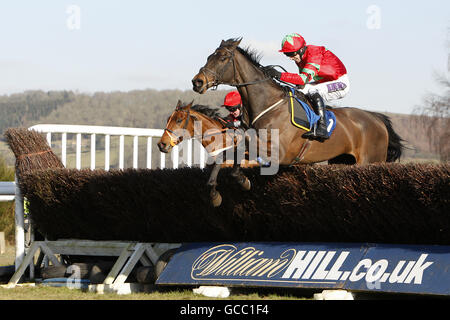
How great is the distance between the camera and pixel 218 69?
6.91 meters

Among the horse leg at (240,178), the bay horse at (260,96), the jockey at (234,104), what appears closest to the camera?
the horse leg at (240,178)

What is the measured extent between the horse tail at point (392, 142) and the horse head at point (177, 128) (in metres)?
2.37

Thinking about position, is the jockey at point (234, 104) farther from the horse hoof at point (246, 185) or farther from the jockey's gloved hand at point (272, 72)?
the horse hoof at point (246, 185)

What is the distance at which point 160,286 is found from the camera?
7.33 m

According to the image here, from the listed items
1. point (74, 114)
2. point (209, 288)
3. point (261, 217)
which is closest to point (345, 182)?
point (261, 217)

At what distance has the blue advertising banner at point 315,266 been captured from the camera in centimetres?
557

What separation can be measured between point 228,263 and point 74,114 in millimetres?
68497

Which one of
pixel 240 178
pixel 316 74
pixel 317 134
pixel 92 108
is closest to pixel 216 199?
pixel 240 178

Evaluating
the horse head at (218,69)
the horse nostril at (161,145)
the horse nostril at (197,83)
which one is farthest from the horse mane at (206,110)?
the horse nostril at (197,83)

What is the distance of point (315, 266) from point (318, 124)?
188cm

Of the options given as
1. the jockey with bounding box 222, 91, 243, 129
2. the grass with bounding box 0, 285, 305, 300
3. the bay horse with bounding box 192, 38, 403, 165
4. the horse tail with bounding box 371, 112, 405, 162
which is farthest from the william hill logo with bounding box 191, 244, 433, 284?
the jockey with bounding box 222, 91, 243, 129

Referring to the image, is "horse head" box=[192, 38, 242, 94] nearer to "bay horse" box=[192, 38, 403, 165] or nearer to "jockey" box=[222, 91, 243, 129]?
"bay horse" box=[192, 38, 403, 165]

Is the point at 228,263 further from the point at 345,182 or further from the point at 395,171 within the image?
the point at 395,171

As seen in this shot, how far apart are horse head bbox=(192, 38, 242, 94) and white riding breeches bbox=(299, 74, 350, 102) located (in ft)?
4.46
